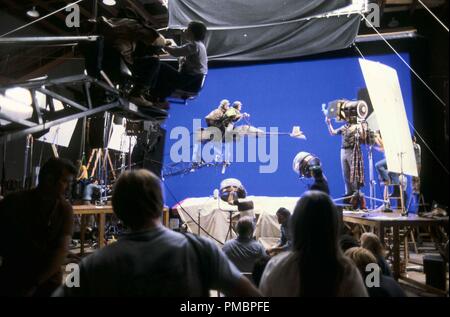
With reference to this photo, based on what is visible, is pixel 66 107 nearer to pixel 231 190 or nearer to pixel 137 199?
pixel 137 199

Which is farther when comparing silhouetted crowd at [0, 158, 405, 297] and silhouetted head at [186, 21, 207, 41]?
silhouetted head at [186, 21, 207, 41]

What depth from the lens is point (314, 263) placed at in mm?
1447

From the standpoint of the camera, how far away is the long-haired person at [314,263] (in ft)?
4.70

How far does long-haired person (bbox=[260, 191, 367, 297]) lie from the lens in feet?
4.70

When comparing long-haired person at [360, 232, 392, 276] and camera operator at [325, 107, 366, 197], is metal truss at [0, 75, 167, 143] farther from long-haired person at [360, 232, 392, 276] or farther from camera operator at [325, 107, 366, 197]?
camera operator at [325, 107, 366, 197]

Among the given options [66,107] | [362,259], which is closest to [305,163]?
[362,259]

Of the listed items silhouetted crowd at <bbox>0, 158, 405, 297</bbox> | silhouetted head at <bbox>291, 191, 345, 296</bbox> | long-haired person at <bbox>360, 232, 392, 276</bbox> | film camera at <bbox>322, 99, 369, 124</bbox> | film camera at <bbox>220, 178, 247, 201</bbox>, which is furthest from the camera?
film camera at <bbox>220, 178, 247, 201</bbox>

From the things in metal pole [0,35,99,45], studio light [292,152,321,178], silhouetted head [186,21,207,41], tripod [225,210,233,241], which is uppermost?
silhouetted head [186,21,207,41]

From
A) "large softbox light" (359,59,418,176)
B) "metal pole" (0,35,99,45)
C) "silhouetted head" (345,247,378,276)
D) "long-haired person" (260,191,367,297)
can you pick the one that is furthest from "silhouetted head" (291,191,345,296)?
"large softbox light" (359,59,418,176)

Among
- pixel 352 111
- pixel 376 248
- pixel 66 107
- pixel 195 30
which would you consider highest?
pixel 195 30

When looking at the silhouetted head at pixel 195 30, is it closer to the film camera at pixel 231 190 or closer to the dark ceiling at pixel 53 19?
the dark ceiling at pixel 53 19
